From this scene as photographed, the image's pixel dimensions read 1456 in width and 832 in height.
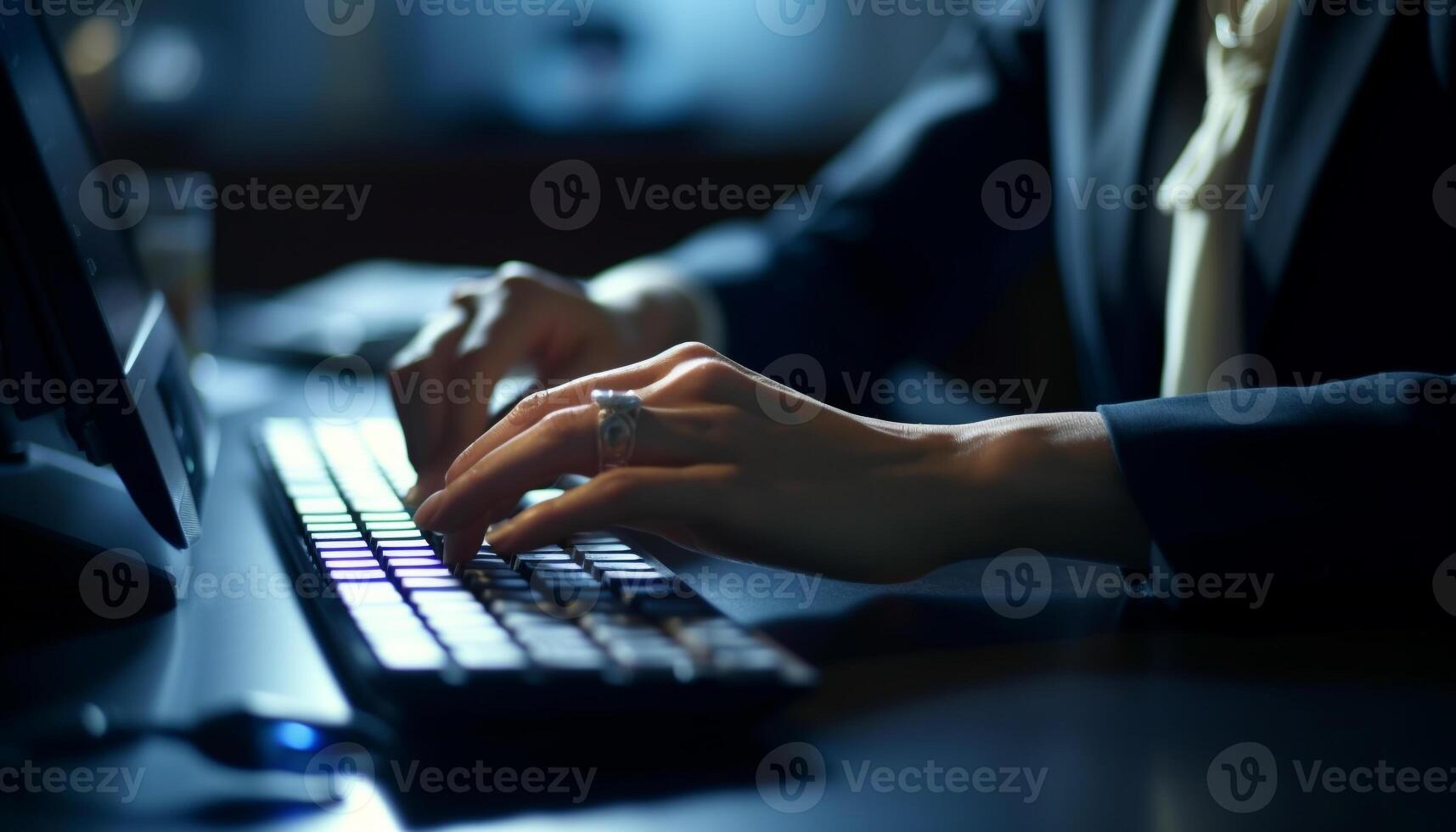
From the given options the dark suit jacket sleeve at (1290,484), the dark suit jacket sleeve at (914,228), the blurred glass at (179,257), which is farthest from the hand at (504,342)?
the blurred glass at (179,257)

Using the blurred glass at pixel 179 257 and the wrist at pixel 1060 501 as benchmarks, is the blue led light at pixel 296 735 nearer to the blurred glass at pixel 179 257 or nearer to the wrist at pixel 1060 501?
the wrist at pixel 1060 501

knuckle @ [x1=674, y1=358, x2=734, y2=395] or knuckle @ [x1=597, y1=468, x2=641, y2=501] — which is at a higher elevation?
knuckle @ [x1=674, y1=358, x2=734, y2=395]

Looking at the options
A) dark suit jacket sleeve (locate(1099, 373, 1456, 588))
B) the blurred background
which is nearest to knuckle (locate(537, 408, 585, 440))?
dark suit jacket sleeve (locate(1099, 373, 1456, 588))

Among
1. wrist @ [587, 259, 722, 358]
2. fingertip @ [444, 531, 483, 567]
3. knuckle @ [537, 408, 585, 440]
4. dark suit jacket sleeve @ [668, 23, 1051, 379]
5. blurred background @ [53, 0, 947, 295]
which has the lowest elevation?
fingertip @ [444, 531, 483, 567]

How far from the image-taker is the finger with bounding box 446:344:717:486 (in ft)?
1.94

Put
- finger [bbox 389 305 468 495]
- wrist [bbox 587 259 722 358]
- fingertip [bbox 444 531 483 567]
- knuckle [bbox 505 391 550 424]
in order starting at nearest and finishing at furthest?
fingertip [bbox 444 531 483 567], knuckle [bbox 505 391 550 424], finger [bbox 389 305 468 495], wrist [bbox 587 259 722 358]

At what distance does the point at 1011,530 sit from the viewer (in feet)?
1.93

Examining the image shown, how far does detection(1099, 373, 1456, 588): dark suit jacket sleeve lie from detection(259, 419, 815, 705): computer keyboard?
246mm

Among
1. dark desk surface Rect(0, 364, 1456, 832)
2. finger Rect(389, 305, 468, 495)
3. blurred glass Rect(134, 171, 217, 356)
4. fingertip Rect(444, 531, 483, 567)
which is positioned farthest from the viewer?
blurred glass Rect(134, 171, 217, 356)

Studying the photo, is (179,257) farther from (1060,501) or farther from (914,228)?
(1060,501)

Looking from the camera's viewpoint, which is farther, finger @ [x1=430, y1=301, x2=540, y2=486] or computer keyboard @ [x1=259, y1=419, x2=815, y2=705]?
finger @ [x1=430, y1=301, x2=540, y2=486]

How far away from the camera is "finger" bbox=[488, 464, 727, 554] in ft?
1.72

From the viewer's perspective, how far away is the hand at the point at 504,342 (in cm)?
74

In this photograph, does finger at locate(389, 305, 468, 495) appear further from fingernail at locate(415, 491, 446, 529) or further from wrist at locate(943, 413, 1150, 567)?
wrist at locate(943, 413, 1150, 567)
